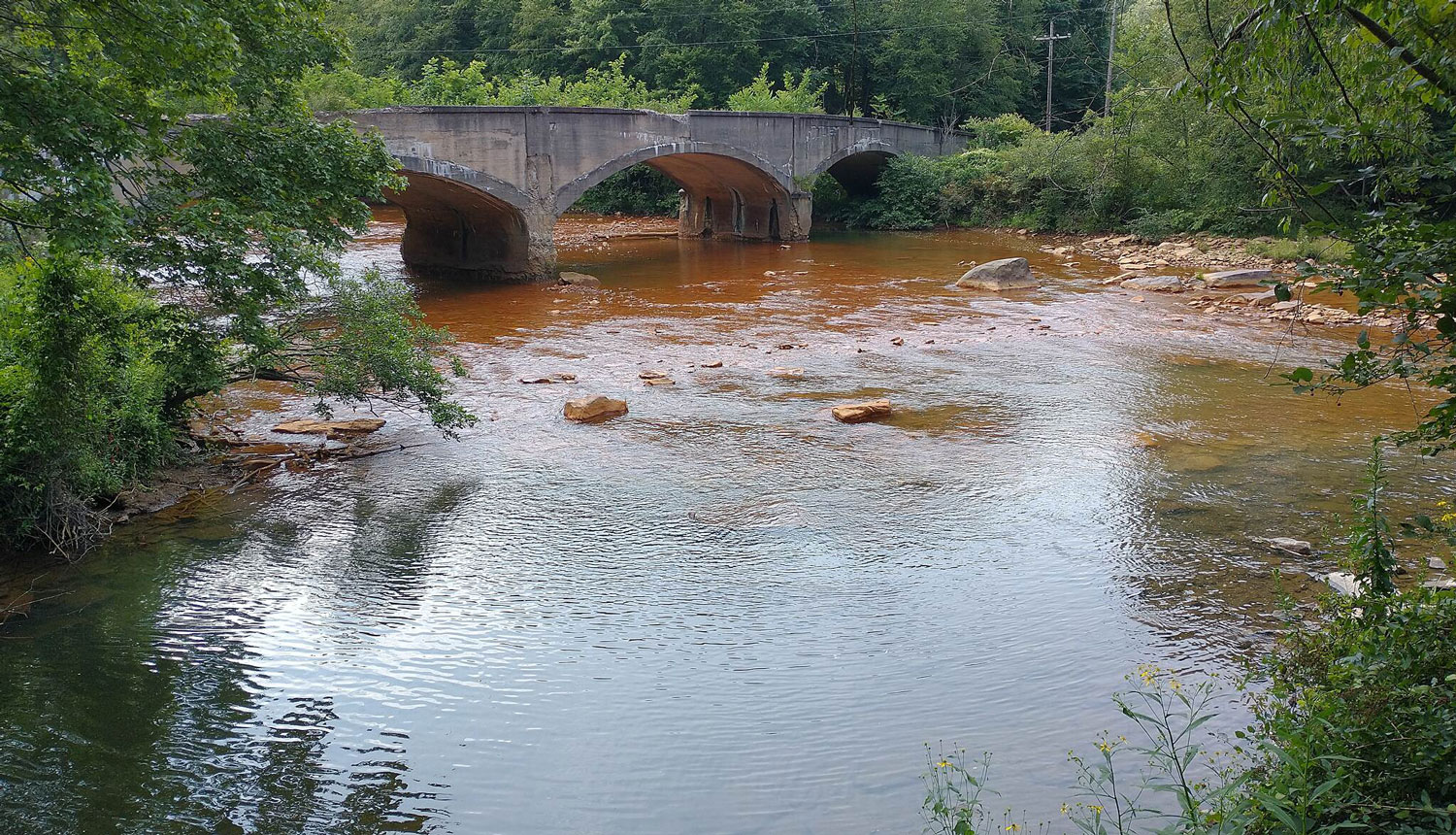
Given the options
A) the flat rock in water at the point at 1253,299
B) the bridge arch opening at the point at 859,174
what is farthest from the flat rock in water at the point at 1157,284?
the bridge arch opening at the point at 859,174

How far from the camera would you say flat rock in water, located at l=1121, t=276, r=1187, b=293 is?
2203 cm

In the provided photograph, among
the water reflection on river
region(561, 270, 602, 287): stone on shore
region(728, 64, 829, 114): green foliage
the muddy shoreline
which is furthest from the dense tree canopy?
the water reflection on river

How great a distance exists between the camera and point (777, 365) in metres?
15.3

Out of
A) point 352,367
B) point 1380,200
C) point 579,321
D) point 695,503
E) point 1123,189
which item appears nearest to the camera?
point 1380,200

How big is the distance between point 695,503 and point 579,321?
10.2m

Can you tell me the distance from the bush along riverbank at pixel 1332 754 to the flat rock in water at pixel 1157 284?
18187mm

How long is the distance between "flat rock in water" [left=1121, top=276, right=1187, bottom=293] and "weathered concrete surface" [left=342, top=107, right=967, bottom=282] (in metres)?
11.5

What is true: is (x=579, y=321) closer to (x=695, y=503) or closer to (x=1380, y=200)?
(x=695, y=503)

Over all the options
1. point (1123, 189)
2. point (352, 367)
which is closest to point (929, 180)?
point (1123, 189)

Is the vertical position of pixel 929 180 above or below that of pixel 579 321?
above

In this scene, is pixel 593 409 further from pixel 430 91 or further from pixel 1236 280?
pixel 1236 280

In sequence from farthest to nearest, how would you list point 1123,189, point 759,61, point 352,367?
point 759,61
point 1123,189
point 352,367

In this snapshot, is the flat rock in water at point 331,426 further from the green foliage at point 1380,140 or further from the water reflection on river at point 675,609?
the green foliage at point 1380,140

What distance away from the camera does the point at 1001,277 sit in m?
22.8
